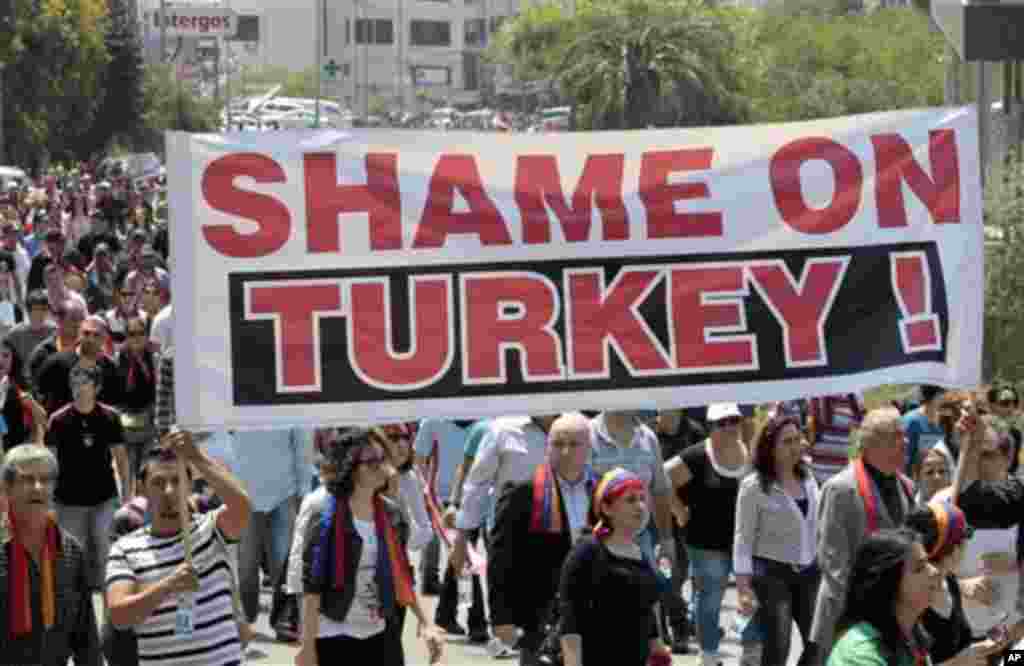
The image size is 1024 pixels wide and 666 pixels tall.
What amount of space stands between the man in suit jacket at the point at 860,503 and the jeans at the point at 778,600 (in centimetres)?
108

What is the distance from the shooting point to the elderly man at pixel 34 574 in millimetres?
8414

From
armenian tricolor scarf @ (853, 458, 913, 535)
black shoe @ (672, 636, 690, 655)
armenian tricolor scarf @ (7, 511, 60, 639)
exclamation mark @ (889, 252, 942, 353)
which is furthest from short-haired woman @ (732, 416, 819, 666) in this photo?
armenian tricolor scarf @ (7, 511, 60, 639)

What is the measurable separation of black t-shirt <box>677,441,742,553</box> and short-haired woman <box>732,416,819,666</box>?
83cm

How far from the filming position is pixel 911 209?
29.9 ft

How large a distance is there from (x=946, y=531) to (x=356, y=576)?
6.94ft

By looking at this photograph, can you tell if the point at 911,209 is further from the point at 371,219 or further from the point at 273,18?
the point at 273,18

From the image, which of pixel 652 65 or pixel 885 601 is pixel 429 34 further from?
pixel 885 601

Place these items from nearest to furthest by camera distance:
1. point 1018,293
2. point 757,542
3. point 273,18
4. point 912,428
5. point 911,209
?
point 911,209 < point 757,542 < point 912,428 < point 1018,293 < point 273,18

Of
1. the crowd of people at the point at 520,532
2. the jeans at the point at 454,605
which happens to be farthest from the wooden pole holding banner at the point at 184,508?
the jeans at the point at 454,605

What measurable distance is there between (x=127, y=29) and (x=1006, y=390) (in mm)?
83319

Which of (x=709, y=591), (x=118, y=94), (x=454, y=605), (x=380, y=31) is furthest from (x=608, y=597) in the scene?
(x=380, y=31)

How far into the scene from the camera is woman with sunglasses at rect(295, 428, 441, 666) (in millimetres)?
9305

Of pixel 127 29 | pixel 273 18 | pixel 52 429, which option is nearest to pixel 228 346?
pixel 52 429

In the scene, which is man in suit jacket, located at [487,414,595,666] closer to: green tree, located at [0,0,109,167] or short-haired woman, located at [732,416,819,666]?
short-haired woman, located at [732,416,819,666]
